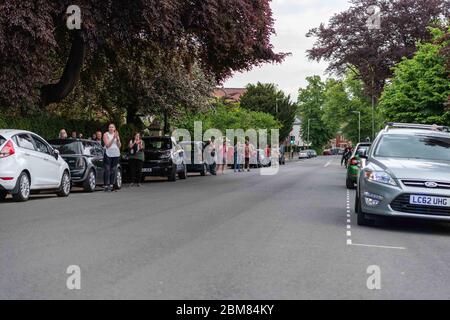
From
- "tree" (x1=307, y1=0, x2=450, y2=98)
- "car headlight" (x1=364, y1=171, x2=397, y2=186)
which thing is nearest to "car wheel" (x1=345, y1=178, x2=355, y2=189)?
"car headlight" (x1=364, y1=171, x2=397, y2=186)

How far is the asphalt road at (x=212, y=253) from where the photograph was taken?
242 inches

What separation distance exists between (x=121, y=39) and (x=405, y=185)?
13.3 m

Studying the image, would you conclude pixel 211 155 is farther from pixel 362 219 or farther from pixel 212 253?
→ pixel 212 253

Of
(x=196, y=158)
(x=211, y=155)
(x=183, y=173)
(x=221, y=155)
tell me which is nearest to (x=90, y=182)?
(x=183, y=173)

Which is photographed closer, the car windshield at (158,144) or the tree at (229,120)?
the car windshield at (158,144)

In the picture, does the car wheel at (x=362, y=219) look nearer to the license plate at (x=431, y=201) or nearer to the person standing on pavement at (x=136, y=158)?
the license plate at (x=431, y=201)

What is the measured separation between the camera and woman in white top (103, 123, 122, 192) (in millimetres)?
19641

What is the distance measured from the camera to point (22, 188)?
49.4 feet

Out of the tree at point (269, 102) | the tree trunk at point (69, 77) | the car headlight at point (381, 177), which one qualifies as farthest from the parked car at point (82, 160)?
the tree at point (269, 102)

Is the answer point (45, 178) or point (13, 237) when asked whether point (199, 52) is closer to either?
point (45, 178)

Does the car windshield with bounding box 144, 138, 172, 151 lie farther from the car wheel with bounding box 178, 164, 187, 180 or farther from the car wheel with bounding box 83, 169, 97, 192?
the car wheel with bounding box 83, 169, 97, 192

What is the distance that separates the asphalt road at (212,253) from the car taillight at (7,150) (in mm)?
1355
